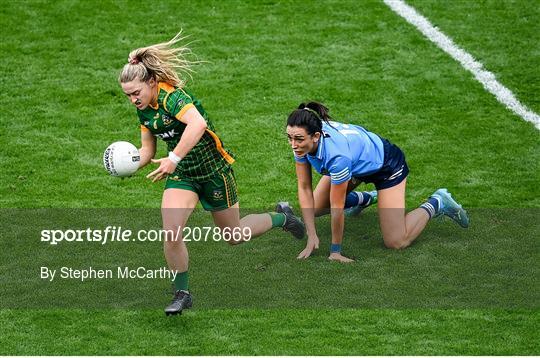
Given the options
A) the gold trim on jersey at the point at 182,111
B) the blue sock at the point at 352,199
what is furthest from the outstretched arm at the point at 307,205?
the gold trim on jersey at the point at 182,111

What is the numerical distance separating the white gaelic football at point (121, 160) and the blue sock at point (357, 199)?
2617 mm

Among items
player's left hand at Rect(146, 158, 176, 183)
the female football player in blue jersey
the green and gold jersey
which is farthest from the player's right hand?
player's left hand at Rect(146, 158, 176, 183)

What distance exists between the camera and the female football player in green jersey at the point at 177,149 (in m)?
9.52

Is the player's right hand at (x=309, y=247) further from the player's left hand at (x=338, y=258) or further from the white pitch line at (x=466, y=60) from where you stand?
the white pitch line at (x=466, y=60)

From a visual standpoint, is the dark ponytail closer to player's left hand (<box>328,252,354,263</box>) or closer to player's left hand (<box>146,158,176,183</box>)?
player's left hand (<box>328,252,354,263</box>)

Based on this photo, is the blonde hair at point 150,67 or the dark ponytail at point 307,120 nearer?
the blonde hair at point 150,67

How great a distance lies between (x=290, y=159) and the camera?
13297 millimetres

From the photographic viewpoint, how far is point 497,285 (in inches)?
405

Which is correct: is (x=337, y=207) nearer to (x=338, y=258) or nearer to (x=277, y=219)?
(x=338, y=258)

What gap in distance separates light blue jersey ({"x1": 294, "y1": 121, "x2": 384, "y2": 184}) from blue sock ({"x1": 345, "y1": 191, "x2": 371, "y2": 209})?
2.69ft

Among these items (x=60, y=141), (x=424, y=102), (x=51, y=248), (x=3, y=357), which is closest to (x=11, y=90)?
(x=60, y=141)

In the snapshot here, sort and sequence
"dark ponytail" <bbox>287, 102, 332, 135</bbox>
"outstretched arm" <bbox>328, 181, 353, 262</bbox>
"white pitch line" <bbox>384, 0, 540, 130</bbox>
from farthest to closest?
"white pitch line" <bbox>384, 0, 540, 130</bbox>, "outstretched arm" <bbox>328, 181, 353, 262</bbox>, "dark ponytail" <bbox>287, 102, 332, 135</bbox>

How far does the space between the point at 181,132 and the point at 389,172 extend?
2.25m

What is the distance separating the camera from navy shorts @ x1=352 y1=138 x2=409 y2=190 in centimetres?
1102
